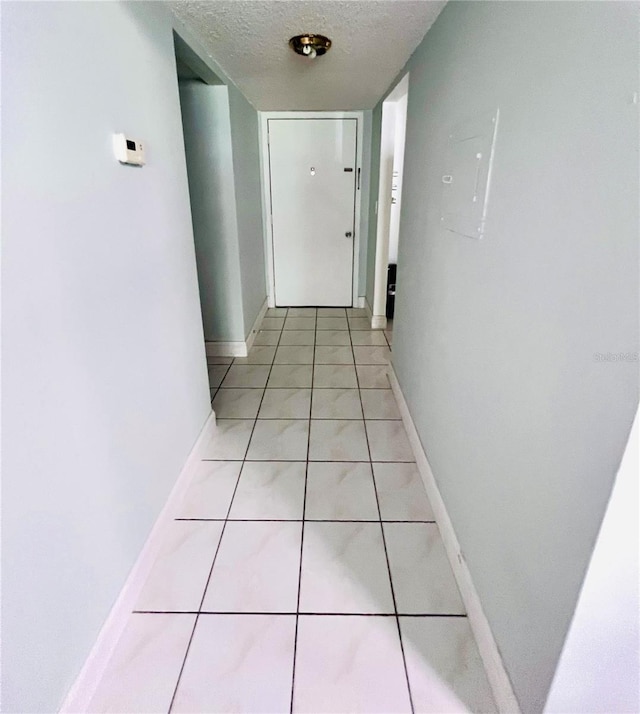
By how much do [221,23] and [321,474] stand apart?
2.10 metres

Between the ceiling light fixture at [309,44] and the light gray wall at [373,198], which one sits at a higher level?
the ceiling light fixture at [309,44]

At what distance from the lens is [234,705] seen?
1.07m

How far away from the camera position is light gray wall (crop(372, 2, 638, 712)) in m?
0.68

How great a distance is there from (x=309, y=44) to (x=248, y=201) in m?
1.63

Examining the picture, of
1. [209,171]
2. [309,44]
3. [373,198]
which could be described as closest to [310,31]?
[309,44]

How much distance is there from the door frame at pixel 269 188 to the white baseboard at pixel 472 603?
9.39ft

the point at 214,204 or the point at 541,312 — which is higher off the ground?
the point at 214,204

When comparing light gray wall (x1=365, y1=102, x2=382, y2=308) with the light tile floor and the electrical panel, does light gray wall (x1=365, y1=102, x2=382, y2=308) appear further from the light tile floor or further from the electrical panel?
the electrical panel

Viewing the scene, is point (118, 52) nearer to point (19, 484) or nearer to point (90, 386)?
point (90, 386)

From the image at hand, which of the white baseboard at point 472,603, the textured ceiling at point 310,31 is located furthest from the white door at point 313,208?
the white baseboard at point 472,603

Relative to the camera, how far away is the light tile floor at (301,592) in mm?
1097

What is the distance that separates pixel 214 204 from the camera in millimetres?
2930

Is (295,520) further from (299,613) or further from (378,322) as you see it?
(378,322)

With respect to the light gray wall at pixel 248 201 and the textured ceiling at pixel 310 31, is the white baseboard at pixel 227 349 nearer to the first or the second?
the light gray wall at pixel 248 201
